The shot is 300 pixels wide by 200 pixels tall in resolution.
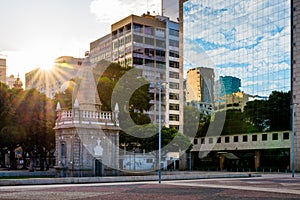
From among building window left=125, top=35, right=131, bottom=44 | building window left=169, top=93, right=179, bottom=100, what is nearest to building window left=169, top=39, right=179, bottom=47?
building window left=125, top=35, right=131, bottom=44

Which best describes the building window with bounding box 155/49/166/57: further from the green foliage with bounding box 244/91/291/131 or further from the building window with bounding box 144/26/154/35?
the green foliage with bounding box 244/91/291/131

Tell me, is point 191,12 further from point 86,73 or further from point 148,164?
point 86,73

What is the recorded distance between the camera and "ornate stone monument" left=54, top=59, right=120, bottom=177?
49.9 m

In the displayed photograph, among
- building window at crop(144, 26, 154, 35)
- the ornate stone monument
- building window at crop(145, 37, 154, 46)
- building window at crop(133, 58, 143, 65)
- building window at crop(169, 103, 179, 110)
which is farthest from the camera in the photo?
building window at crop(169, 103, 179, 110)

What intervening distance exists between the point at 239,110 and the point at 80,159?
41280 mm

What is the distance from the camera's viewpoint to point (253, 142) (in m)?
79.7

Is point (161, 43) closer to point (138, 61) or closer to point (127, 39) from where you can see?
point (138, 61)

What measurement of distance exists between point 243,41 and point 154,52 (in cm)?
3314

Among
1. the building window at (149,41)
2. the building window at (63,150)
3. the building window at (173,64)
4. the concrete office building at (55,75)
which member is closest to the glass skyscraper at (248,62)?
the building window at (173,64)

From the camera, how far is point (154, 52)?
113 meters

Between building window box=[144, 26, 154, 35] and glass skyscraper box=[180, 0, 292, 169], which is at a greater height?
building window box=[144, 26, 154, 35]

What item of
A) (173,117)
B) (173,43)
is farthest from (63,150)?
(173,43)

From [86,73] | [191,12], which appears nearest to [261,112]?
[191,12]

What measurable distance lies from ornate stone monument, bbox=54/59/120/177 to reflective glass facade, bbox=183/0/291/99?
3425 centimetres
